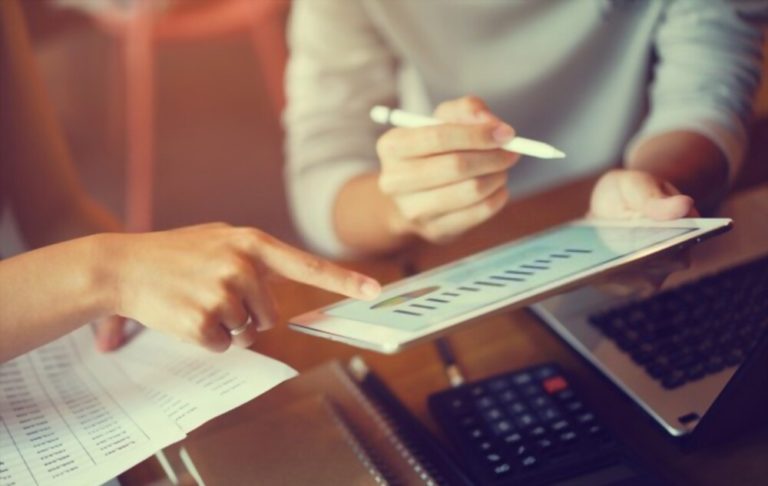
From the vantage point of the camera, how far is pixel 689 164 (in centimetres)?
73

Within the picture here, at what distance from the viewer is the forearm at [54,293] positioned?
499 mm

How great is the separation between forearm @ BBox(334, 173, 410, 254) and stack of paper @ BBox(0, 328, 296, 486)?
255mm

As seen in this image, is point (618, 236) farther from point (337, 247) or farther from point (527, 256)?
point (337, 247)

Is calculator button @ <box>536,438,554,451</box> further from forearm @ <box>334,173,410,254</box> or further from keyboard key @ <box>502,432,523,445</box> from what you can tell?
forearm @ <box>334,173,410,254</box>

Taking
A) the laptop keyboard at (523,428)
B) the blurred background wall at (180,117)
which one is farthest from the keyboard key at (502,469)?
the blurred background wall at (180,117)

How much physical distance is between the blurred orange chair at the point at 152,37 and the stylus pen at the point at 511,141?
154cm

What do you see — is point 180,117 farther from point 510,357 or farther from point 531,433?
point 531,433

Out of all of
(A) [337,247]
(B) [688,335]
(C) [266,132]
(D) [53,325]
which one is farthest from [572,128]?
(C) [266,132]

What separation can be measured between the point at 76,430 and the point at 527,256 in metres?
0.33

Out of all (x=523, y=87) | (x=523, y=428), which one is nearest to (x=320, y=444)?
(x=523, y=428)

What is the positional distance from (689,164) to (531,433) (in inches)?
14.1

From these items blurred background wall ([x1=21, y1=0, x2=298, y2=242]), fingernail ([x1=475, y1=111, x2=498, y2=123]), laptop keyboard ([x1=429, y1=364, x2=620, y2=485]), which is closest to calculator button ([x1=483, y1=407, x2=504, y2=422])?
laptop keyboard ([x1=429, y1=364, x2=620, y2=485])

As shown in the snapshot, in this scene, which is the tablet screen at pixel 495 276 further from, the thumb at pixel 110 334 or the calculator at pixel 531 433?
the thumb at pixel 110 334

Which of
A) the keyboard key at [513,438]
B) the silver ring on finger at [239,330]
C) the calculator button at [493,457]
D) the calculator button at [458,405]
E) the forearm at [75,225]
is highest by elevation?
the forearm at [75,225]
